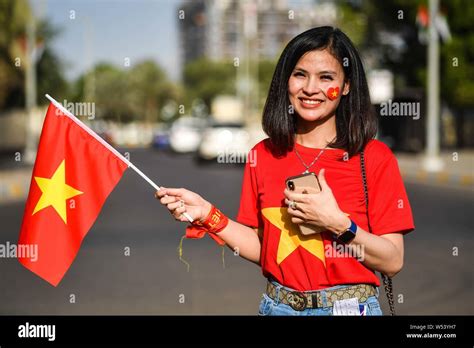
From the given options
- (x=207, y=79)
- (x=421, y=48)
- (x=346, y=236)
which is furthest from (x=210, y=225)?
(x=207, y=79)

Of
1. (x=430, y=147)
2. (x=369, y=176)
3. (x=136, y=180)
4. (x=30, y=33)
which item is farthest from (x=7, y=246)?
(x=30, y=33)

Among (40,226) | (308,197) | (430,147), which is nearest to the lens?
(308,197)

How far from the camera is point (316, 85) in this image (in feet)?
9.29

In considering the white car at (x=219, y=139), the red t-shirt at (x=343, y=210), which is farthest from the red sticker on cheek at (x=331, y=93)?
the white car at (x=219, y=139)

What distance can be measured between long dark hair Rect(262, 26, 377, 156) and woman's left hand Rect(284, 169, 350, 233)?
0.27 m

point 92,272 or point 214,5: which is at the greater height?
point 214,5

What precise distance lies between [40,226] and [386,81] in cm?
3219

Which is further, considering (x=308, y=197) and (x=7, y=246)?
(x=7, y=246)

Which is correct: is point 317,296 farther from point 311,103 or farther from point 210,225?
point 311,103

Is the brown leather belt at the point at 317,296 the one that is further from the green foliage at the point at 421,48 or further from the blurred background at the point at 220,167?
the green foliage at the point at 421,48

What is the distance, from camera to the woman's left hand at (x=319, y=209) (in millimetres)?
2541

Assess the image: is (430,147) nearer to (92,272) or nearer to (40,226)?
(92,272)

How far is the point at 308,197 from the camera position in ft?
8.30
